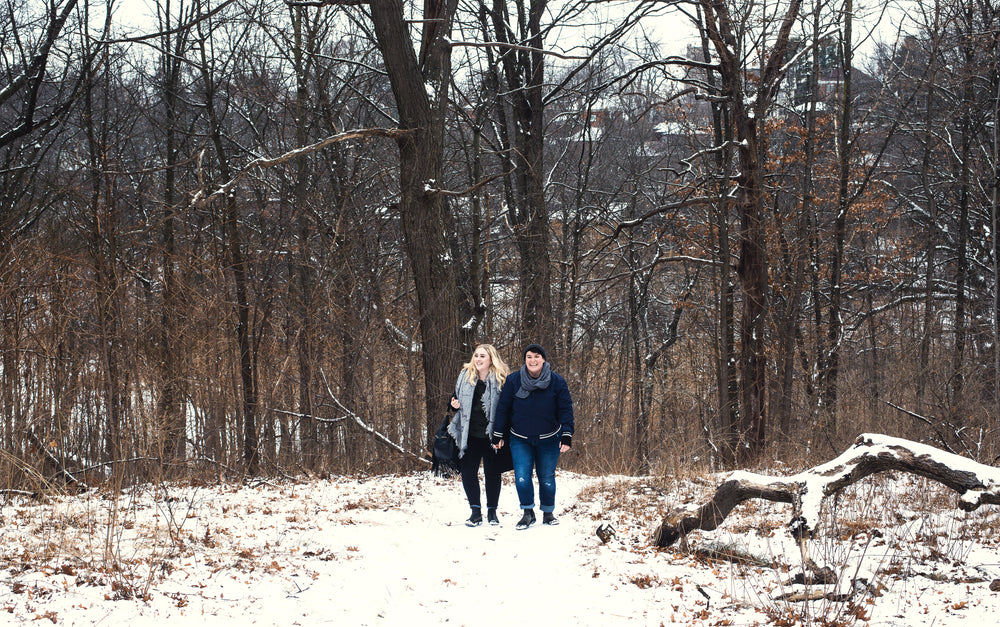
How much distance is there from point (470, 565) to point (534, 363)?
1.91m

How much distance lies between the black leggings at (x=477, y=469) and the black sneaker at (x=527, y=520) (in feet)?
1.21

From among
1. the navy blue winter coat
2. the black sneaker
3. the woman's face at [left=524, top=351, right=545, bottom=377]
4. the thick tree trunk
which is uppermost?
the thick tree trunk

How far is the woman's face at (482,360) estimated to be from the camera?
7.23 m

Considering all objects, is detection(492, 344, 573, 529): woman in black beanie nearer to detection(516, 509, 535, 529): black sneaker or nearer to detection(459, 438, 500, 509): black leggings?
detection(516, 509, 535, 529): black sneaker

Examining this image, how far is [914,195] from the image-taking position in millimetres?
19781

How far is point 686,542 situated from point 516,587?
57.0 inches

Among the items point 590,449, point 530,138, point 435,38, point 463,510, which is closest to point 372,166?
point 530,138

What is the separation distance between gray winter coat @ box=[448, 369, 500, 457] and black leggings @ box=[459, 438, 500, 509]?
0.08m

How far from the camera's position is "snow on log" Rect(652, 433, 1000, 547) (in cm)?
519

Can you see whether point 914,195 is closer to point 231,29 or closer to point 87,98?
point 231,29

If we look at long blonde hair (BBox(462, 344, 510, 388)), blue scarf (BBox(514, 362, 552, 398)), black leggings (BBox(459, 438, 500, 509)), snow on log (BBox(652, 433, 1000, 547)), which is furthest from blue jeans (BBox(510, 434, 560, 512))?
snow on log (BBox(652, 433, 1000, 547))

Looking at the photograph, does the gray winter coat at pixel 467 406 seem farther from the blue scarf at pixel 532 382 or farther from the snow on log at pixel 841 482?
the snow on log at pixel 841 482

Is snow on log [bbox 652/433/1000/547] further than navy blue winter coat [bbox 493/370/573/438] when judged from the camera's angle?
No

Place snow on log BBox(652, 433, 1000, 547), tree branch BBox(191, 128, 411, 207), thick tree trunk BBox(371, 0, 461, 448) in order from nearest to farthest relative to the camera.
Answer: snow on log BBox(652, 433, 1000, 547) < tree branch BBox(191, 128, 411, 207) < thick tree trunk BBox(371, 0, 461, 448)
